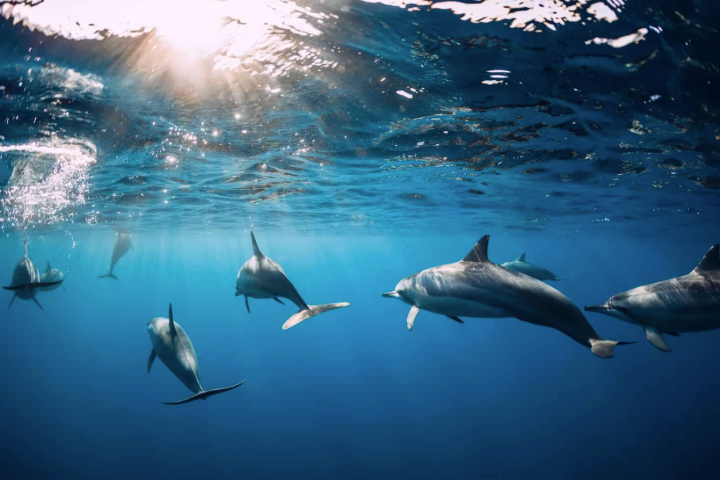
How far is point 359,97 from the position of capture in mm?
7789

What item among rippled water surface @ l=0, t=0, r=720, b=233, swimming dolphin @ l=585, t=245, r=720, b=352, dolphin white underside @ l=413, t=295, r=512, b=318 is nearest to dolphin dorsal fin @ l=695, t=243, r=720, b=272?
swimming dolphin @ l=585, t=245, r=720, b=352

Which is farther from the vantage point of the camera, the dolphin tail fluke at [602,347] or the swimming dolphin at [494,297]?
the swimming dolphin at [494,297]

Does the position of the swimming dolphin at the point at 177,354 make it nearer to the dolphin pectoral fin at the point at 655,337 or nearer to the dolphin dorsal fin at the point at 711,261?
the dolphin pectoral fin at the point at 655,337

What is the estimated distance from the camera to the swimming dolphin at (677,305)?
16.2 feet

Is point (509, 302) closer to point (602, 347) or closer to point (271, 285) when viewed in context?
point (602, 347)

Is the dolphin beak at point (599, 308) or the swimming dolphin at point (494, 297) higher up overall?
the swimming dolphin at point (494, 297)

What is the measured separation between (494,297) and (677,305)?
10.9ft

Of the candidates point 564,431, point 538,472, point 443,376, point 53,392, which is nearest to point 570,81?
point 538,472

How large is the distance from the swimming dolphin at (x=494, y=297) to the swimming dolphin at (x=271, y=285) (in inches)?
59.7

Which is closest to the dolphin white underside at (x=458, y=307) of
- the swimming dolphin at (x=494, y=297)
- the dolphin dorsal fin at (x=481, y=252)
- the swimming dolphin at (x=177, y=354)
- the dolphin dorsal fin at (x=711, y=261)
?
the swimming dolphin at (x=494, y=297)

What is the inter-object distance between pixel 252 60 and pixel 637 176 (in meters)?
15.5

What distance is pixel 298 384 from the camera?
40500 millimetres

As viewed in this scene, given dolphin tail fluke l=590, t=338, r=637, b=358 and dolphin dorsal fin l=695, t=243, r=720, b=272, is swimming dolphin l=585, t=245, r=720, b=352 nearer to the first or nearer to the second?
dolphin dorsal fin l=695, t=243, r=720, b=272

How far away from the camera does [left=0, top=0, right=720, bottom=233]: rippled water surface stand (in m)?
5.20
